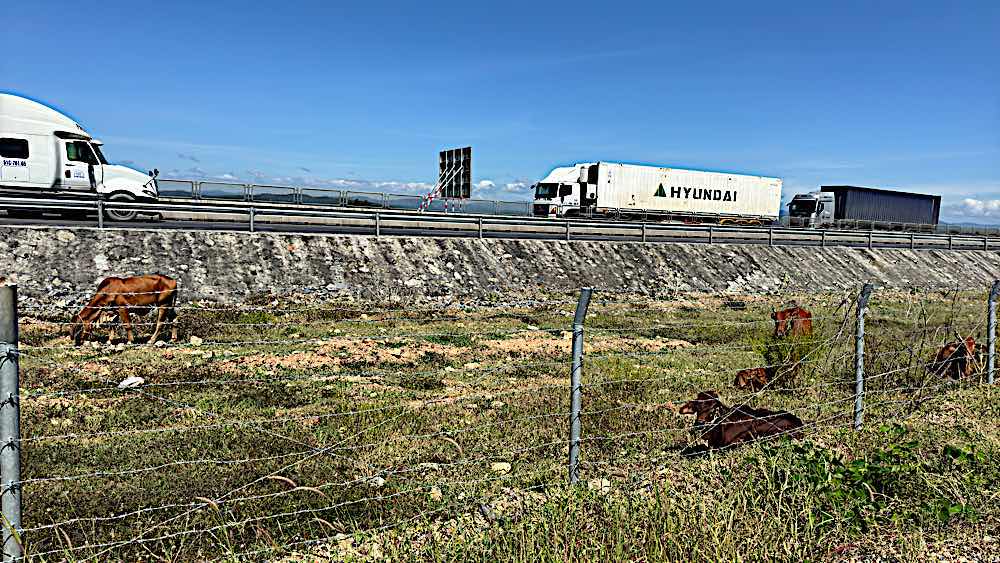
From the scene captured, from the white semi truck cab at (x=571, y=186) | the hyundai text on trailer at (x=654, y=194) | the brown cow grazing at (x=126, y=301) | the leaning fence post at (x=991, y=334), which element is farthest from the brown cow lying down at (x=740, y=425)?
the white semi truck cab at (x=571, y=186)

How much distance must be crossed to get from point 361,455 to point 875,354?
24.3ft

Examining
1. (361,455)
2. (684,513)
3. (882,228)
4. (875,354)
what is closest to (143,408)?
(361,455)

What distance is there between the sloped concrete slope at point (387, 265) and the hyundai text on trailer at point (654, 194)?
14198mm

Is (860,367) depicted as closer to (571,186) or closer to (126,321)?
(126,321)

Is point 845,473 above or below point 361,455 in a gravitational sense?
above

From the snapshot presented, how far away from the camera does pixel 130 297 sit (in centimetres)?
1129

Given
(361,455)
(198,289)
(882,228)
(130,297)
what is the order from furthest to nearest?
(882,228)
(198,289)
(130,297)
(361,455)

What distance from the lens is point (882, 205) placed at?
54.7 metres

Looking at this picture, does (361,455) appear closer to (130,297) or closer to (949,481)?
(949,481)

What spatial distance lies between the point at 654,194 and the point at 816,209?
1696 cm

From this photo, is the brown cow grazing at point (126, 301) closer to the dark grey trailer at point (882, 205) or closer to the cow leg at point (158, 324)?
the cow leg at point (158, 324)

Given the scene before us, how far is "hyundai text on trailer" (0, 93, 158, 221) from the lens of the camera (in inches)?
837

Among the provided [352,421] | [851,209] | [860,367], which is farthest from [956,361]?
[851,209]

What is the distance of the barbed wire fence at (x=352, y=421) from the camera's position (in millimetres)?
4594
